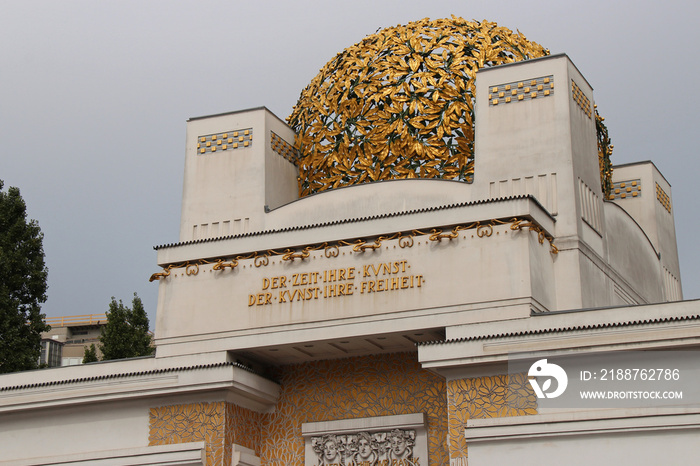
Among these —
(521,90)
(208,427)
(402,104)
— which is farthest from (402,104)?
(208,427)

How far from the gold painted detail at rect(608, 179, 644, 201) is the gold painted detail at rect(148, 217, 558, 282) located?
14.0ft

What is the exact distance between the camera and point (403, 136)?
1389 centimetres

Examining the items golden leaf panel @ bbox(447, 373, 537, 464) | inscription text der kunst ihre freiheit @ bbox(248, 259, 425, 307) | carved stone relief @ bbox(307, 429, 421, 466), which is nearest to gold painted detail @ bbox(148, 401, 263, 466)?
carved stone relief @ bbox(307, 429, 421, 466)

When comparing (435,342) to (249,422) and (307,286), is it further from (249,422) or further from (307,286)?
(249,422)

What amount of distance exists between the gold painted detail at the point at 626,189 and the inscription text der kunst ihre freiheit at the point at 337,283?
5.30 meters

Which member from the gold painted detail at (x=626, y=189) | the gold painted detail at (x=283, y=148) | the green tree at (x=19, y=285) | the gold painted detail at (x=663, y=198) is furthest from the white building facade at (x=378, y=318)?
the green tree at (x=19, y=285)

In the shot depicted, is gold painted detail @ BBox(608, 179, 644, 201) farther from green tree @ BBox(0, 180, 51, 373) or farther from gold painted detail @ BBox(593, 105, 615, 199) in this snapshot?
green tree @ BBox(0, 180, 51, 373)

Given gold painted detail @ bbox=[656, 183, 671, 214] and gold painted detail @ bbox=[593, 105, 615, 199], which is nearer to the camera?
gold painted detail @ bbox=[593, 105, 615, 199]

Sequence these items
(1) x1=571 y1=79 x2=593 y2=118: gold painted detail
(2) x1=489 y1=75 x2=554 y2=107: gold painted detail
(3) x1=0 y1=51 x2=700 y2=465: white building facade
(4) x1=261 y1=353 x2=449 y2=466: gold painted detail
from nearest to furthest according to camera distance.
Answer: (3) x1=0 y1=51 x2=700 y2=465: white building facade < (4) x1=261 y1=353 x2=449 y2=466: gold painted detail < (2) x1=489 y1=75 x2=554 y2=107: gold painted detail < (1) x1=571 y1=79 x2=593 y2=118: gold painted detail

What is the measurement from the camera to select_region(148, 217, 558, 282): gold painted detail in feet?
40.0

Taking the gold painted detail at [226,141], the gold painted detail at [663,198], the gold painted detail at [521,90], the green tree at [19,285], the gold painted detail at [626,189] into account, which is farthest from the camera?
the green tree at [19,285]

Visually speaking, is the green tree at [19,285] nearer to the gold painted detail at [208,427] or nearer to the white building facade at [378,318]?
the white building facade at [378,318]

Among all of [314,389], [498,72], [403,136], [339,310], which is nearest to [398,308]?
[339,310]

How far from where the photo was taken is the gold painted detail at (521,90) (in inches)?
533
